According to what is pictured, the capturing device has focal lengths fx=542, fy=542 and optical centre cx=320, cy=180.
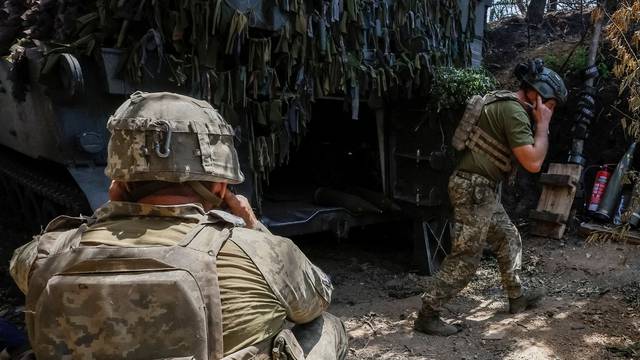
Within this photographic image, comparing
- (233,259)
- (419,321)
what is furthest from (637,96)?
(233,259)

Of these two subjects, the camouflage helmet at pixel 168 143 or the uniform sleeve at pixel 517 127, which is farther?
the uniform sleeve at pixel 517 127

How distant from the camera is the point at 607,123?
7.20m

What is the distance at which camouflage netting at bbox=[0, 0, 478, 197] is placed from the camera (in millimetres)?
3863

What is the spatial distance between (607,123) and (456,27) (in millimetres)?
2714

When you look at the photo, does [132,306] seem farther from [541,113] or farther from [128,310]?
[541,113]

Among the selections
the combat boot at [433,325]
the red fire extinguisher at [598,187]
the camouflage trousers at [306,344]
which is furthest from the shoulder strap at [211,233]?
the red fire extinguisher at [598,187]

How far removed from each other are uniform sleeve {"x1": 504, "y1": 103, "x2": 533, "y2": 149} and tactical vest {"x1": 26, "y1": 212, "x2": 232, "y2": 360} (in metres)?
2.80

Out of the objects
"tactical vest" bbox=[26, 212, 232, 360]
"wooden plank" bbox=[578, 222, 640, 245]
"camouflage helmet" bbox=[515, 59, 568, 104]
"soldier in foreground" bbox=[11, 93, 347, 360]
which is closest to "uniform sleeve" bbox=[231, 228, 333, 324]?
"soldier in foreground" bbox=[11, 93, 347, 360]

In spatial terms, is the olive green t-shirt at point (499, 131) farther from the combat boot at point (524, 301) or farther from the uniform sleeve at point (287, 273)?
the uniform sleeve at point (287, 273)

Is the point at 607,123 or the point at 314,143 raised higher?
the point at 607,123

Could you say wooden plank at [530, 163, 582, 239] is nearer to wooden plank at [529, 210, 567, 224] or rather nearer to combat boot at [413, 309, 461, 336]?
wooden plank at [529, 210, 567, 224]

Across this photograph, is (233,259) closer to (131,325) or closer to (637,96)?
(131,325)

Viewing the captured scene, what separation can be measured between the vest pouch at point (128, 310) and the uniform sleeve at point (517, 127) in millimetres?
2880

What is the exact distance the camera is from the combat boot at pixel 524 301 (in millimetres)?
4406
